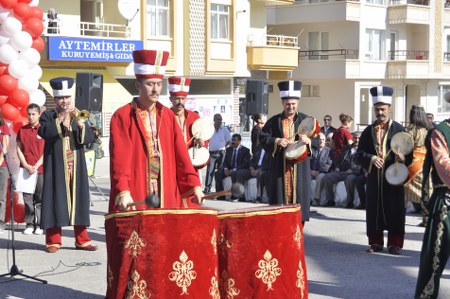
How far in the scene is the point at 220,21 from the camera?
37.9m

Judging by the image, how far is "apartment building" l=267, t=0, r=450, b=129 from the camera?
144ft

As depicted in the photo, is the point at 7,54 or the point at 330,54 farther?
the point at 330,54

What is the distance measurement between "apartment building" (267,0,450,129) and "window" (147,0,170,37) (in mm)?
10833

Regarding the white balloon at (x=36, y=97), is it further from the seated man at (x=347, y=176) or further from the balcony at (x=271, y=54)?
the balcony at (x=271, y=54)

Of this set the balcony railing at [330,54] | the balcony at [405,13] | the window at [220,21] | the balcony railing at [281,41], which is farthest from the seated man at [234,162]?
the balcony at [405,13]

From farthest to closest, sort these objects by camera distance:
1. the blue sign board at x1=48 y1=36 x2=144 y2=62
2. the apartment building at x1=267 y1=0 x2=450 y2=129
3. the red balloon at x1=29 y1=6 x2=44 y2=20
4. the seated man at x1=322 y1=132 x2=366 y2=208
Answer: the apartment building at x1=267 y1=0 x2=450 y2=129, the blue sign board at x1=48 y1=36 x2=144 y2=62, the red balloon at x1=29 y1=6 x2=44 y2=20, the seated man at x1=322 y1=132 x2=366 y2=208

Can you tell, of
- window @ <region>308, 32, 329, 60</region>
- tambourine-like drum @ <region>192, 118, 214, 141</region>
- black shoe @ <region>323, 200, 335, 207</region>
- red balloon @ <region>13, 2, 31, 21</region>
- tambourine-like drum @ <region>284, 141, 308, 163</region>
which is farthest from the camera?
window @ <region>308, 32, 329, 60</region>

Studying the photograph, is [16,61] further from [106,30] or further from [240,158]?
[106,30]

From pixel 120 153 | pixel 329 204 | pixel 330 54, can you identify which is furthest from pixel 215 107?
pixel 120 153

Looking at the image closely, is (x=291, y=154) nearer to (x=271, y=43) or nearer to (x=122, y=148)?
(x=122, y=148)

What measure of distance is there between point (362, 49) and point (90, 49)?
1816 centimetres

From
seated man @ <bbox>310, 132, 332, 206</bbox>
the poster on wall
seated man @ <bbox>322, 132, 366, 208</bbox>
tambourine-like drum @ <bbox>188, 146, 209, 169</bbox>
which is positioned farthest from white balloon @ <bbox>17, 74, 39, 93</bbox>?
the poster on wall

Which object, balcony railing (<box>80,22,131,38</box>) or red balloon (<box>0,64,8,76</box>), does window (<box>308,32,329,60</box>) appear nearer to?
balcony railing (<box>80,22,131,38</box>)

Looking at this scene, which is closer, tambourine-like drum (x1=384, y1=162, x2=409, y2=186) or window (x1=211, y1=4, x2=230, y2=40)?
tambourine-like drum (x1=384, y1=162, x2=409, y2=186)
